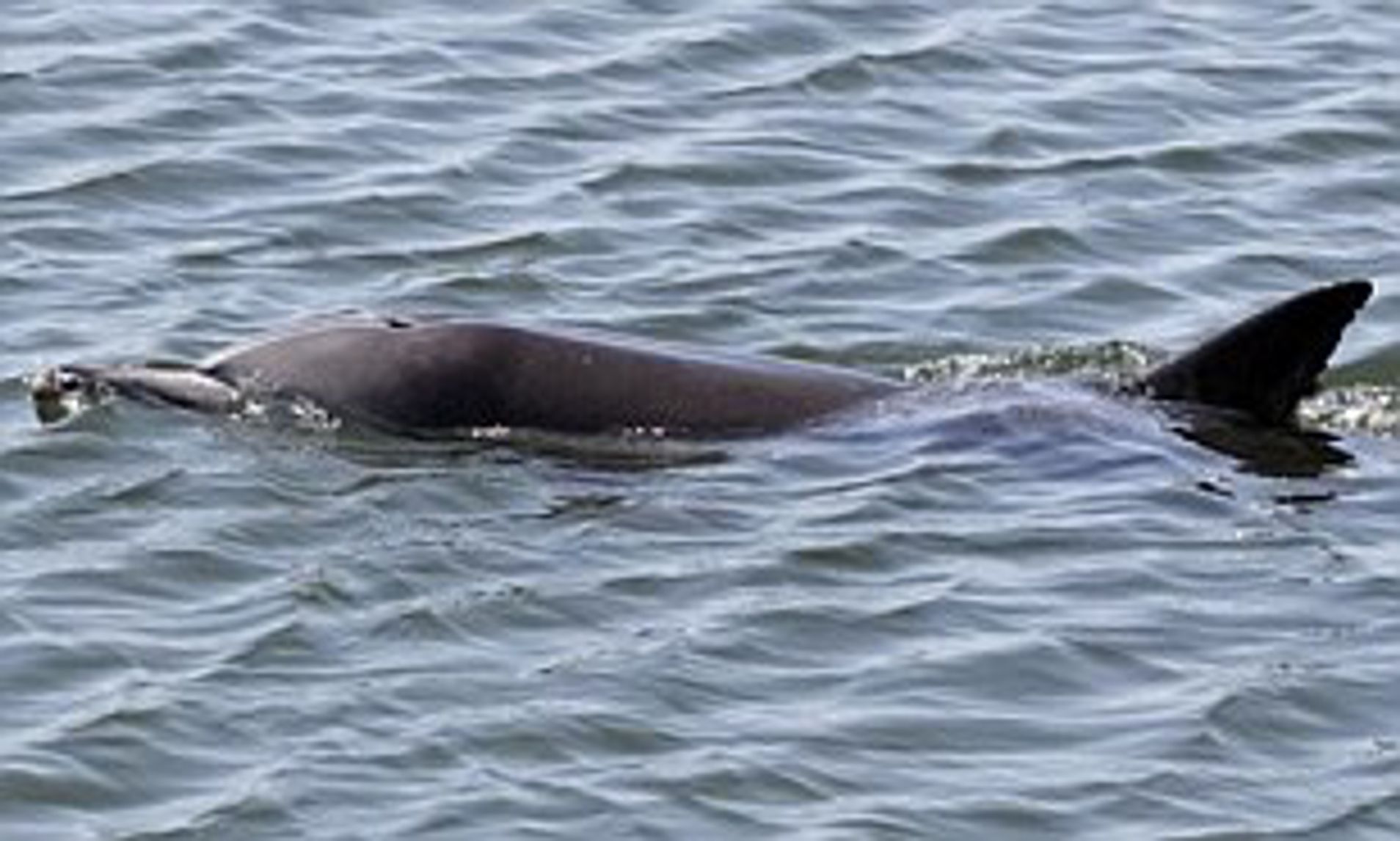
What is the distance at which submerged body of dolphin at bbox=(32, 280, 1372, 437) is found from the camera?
→ 46.0 feet

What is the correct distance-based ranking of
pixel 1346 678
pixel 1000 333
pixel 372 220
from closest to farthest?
1. pixel 1346 678
2. pixel 1000 333
3. pixel 372 220

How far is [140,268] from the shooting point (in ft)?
52.1

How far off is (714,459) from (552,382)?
1.76 ft

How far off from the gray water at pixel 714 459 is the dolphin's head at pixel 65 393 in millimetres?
113

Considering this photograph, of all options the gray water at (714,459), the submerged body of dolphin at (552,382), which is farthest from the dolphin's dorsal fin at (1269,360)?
the gray water at (714,459)

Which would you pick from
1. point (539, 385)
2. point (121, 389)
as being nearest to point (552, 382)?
point (539, 385)

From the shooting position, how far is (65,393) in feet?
47.0

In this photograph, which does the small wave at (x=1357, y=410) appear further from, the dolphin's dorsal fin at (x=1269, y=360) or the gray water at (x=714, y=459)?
the dolphin's dorsal fin at (x=1269, y=360)

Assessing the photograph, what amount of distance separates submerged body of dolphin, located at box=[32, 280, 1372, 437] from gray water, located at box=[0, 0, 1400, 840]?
127mm

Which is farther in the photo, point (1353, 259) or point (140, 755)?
point (1353, 259)

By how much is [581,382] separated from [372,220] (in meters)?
2.61

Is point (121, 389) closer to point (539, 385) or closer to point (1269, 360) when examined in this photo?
point (539, 385)

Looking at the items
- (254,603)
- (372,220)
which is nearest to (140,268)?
(372,220)

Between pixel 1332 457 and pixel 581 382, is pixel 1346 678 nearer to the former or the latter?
pixel 1332 457
